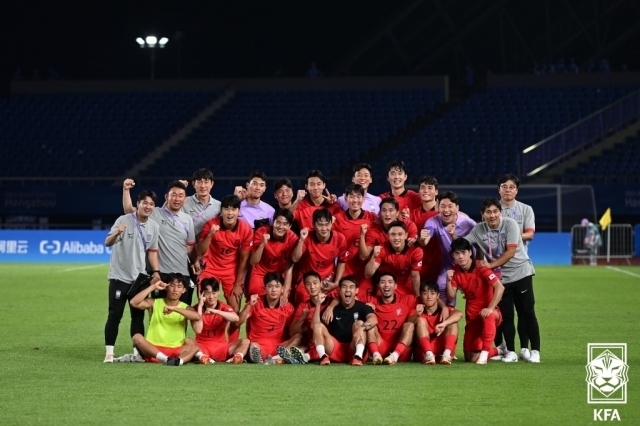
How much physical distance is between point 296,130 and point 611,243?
42.5ft

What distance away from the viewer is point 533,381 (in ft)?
33.4

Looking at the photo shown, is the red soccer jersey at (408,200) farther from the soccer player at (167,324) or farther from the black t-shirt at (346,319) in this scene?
the soccer player at (167,324)

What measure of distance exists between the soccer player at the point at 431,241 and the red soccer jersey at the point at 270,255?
1.45 meters

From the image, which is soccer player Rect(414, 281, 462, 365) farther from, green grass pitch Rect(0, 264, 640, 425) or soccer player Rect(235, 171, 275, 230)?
soccer player Rect(235, 171, 275, 230)

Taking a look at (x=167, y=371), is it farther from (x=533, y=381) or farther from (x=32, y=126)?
(x=32, y=126)

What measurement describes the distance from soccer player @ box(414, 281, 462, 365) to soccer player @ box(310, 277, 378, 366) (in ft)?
1.77

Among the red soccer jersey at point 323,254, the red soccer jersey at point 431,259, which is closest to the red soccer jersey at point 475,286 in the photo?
the red soccer jersey at point 431,259

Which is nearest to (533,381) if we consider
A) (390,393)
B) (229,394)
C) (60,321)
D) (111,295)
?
(390,393)

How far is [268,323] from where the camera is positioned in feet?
38.5

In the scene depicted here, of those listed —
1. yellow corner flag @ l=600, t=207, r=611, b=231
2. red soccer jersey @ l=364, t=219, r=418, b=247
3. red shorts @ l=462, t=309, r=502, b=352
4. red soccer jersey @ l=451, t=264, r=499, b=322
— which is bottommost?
red shorts @ l=462, t=309, r=502, b=352

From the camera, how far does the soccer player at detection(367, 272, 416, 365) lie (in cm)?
1159

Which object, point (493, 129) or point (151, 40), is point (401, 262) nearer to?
point (151, 40)

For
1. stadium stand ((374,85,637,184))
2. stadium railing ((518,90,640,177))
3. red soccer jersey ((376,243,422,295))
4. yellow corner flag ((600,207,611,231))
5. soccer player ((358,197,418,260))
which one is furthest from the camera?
stadium stand ((374,85,637,184))

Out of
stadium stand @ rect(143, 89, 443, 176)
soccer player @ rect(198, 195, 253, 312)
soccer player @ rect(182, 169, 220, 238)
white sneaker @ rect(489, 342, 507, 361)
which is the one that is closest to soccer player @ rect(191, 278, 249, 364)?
soccer player @ rect(198, 195, 253, 312)
